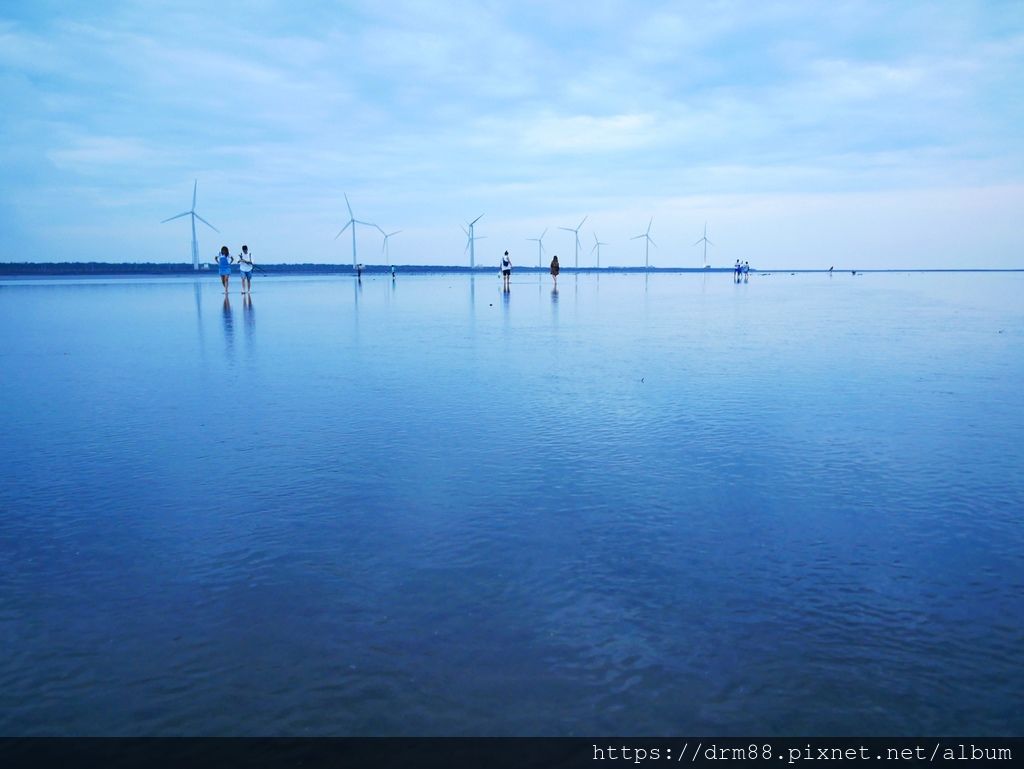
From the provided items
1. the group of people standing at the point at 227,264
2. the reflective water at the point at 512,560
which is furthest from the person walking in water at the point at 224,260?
the reflective water at the point at 512,560

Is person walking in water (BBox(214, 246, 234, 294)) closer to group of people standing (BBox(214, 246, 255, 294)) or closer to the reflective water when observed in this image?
group of people standing (BBox(214, 246, 255, 294))

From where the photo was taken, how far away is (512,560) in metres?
4.70

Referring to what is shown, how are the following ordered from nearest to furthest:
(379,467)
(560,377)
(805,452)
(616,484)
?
(616,484) → (379,467) → (805,452) → (560,377)

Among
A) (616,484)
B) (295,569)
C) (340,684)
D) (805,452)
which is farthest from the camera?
(805,452)

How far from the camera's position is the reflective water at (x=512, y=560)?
10.8 ft

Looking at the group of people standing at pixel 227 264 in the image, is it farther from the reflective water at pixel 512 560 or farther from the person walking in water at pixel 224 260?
the reflective water at pixel 512 560

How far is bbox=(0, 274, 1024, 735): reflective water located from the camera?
10.8ft

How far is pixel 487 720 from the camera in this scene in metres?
3.17

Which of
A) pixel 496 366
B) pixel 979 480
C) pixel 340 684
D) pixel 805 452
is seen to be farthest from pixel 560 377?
pixel 340 684

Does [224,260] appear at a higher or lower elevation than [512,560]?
higher

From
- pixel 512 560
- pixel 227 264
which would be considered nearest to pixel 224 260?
pixel 227 264

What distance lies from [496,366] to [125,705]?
992 centimetres

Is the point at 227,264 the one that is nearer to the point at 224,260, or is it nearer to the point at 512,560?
the point at 224,260
